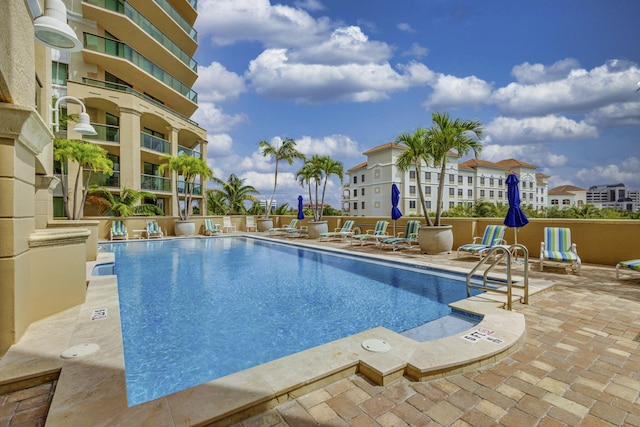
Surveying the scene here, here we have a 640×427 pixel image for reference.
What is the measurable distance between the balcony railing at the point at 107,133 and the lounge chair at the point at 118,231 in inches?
265

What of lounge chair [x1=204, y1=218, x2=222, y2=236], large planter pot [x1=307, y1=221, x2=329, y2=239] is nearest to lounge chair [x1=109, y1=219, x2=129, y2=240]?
lounge chair [x1=204, y1=218, x2=222, y2=236]

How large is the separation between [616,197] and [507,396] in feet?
812

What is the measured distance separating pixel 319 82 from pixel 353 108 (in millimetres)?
5302

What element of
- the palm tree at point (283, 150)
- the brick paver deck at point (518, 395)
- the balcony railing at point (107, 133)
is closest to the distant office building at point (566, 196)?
the palm tree at point (283, 150)

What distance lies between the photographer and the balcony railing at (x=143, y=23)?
19.7 metres

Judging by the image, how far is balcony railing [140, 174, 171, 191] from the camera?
2100 centimetres

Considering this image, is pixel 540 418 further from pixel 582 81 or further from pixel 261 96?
pixel 582 81

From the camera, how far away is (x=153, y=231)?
17125mm

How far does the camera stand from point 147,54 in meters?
A: 23.2

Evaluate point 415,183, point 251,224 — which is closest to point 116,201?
point 251,224

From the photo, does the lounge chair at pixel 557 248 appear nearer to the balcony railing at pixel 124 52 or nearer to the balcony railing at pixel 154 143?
the balcony railing at pixel 154 143

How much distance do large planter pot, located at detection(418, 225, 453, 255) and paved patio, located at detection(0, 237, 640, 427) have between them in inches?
269

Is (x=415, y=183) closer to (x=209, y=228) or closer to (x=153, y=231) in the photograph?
(x=209, y=228)

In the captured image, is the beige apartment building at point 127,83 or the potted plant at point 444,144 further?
the beige apartment building at point 127,83
